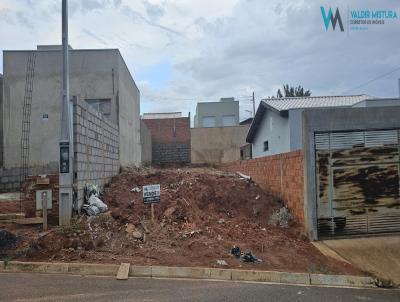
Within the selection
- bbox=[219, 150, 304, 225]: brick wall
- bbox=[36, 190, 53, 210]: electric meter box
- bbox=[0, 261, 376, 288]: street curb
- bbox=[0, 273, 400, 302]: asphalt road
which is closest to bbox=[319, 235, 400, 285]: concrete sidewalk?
bbox=[0, 261, 376, 288]: street curb

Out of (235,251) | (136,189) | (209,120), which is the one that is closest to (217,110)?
(209,120)

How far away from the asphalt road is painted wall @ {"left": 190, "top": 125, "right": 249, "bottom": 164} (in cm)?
3518

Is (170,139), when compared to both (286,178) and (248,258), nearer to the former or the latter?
(286,178)

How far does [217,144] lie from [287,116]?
2076cm

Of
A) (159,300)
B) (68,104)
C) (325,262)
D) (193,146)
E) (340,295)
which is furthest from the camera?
(193,146)

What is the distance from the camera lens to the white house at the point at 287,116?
22328 millimetres

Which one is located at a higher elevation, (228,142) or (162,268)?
(228,142)

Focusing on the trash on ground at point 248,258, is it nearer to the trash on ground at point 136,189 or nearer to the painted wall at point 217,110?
the trash on ground at point 136,189

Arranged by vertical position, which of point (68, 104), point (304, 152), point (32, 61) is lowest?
point (304, 152)

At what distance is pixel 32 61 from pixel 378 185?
1588cm

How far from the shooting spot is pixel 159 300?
619cm

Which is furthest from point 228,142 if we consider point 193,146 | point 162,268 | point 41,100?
point 162,268

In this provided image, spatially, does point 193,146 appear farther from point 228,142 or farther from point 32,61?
point 32,61

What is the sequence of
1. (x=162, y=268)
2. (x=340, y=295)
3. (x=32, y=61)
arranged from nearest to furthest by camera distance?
1. (x=340, y=295)
2. (x=162, y=268)
3. (x=32, y=61)
